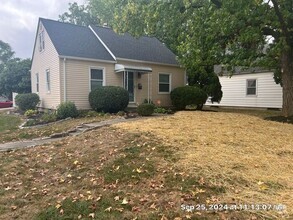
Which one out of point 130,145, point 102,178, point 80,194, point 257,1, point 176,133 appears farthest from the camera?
point 257,1

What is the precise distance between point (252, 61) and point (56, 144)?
808 centimetres

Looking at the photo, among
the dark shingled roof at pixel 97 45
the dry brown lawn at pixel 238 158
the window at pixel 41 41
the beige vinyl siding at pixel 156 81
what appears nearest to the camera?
the dry brown lawn at pixel 238 158

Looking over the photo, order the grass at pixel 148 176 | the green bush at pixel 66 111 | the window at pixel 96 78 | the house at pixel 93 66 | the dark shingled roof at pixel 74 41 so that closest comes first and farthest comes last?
the grass at pixel 148 176, the green bush at pixel 66 111, the house at pixel 93 66, the dark shingled roof at pixel 74 41, the window at pixel 96 78

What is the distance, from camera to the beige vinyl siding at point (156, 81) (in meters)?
15.6

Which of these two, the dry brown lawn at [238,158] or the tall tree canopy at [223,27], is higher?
the tall tree canopy at [223,27]

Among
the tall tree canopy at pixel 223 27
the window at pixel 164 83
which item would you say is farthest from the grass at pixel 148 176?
the window at pixel 164 83

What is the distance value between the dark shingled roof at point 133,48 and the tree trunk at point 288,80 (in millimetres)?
7619

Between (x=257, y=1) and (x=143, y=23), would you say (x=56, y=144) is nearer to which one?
(x=143, y=23)

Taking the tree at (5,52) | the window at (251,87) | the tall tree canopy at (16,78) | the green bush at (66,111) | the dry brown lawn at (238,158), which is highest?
the tree at (5,52)

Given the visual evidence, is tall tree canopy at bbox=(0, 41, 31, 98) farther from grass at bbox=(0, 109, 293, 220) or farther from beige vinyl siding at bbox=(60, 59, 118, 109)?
grass at bbox=(0, 109, 293, 220)

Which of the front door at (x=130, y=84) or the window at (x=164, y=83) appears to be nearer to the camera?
the front door at (x=130, y=84)

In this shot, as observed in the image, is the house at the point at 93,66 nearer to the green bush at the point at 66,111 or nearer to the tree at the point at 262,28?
the green bush at the point at 66,111

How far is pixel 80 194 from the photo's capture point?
3.82m

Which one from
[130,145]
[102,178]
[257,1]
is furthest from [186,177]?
[257,1]
